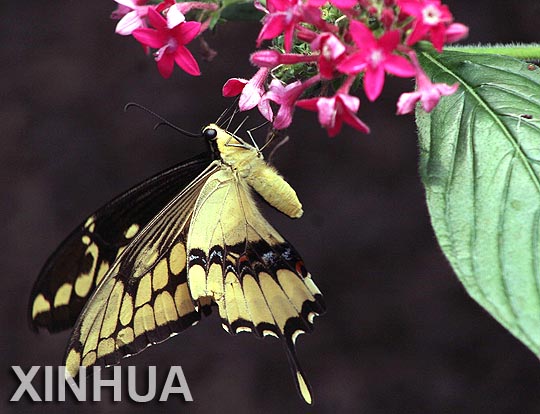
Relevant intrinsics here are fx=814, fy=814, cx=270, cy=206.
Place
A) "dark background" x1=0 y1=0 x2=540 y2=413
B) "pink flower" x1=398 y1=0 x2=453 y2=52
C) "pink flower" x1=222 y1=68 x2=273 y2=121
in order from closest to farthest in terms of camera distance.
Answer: "pink flower" x1=398 y1=0 x2=453 y2=52, "pink flower" x1=222 y1=68 x2=273 y2=121, "dark background" x1=0 y1=0 x2=540 y2=413

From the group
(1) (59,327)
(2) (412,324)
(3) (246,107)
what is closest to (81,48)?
(2) (412,324)

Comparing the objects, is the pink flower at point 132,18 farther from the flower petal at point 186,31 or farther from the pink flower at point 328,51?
the pink flower at point 328,51

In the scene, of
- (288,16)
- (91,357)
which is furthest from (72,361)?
(288,16)

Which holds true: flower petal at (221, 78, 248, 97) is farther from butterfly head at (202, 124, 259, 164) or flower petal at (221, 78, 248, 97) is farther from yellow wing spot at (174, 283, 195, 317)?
yellow wing spot at (174, 283, 195, 317)

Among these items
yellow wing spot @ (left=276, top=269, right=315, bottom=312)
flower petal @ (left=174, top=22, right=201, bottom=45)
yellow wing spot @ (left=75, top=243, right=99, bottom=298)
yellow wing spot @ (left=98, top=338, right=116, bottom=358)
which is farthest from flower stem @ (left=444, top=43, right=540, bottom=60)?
yellow wing spot @ (left=98, top=338, right=116, bottom=358)

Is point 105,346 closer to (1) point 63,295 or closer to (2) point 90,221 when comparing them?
(1) point 63,295

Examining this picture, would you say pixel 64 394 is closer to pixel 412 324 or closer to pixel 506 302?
pixel 412 324
